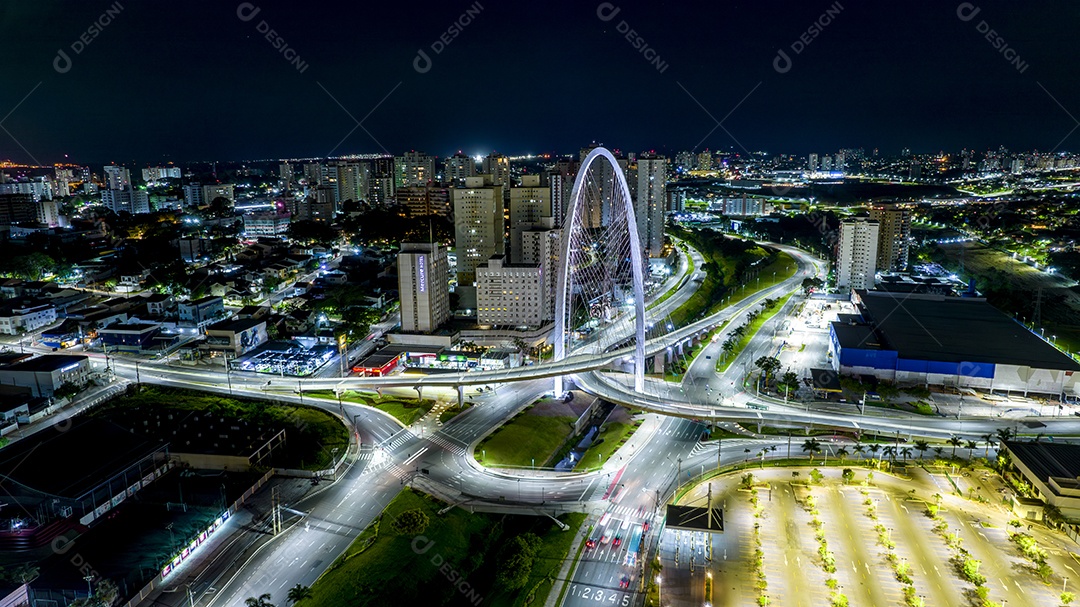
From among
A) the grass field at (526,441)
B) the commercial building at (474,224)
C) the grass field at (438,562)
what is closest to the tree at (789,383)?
the grass field at (526,441)

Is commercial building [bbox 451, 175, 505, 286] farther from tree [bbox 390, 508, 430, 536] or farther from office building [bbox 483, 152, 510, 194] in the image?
office building [bbox 483, 152, 510, 194]

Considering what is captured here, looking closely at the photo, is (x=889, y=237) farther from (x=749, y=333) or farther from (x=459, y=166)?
(x=459, y=166)

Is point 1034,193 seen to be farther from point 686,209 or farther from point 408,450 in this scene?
point 408,450

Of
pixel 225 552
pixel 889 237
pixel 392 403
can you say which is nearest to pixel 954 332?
pixel 889 237

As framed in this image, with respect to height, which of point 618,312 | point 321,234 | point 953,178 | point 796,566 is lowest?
point 796,566

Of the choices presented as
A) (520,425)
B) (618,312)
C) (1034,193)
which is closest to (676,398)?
(520,425)

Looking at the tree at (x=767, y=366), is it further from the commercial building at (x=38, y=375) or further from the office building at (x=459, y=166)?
the office building at (x=459, y=166)
